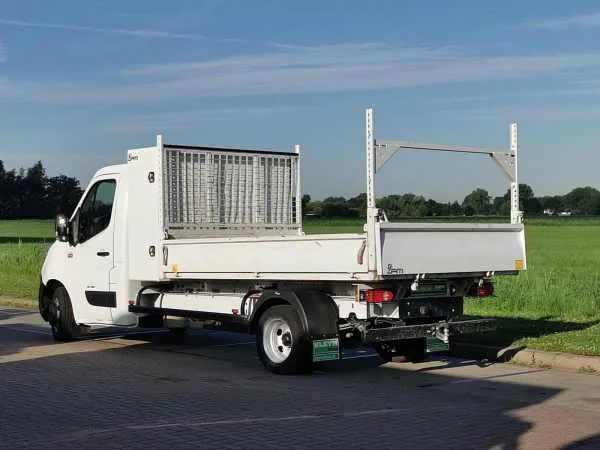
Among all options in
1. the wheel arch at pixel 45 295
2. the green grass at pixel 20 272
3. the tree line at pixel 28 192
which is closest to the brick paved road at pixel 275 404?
the wheel arch at pixel 45 295

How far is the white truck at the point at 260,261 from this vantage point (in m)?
9.59

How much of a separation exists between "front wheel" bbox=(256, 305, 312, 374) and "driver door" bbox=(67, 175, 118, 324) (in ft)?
10.1

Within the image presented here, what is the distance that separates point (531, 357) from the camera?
11234 mm

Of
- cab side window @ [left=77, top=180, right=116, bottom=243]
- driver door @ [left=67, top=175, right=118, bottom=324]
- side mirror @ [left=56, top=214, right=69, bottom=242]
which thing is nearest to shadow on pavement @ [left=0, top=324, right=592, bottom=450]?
driver door @ [left=67, top=175, right=118, bottom=324]

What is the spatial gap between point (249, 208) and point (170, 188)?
4.62ft

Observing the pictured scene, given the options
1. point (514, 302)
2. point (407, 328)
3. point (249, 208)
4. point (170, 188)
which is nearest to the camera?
point (407, 328)

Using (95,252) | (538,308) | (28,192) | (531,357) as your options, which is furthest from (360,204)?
(28,192)

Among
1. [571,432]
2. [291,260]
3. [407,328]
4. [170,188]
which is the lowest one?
[571,432]

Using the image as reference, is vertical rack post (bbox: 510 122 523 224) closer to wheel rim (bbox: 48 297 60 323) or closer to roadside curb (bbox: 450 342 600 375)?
roadside curb (bbox: 450 342 600 375)

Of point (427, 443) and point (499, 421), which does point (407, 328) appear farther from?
point (427, 443)

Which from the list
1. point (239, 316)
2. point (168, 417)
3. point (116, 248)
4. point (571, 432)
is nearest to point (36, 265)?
point (116, 248)

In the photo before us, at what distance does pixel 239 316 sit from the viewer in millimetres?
10906

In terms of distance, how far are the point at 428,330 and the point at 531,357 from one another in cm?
188

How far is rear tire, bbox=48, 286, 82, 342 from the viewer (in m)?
13.3
